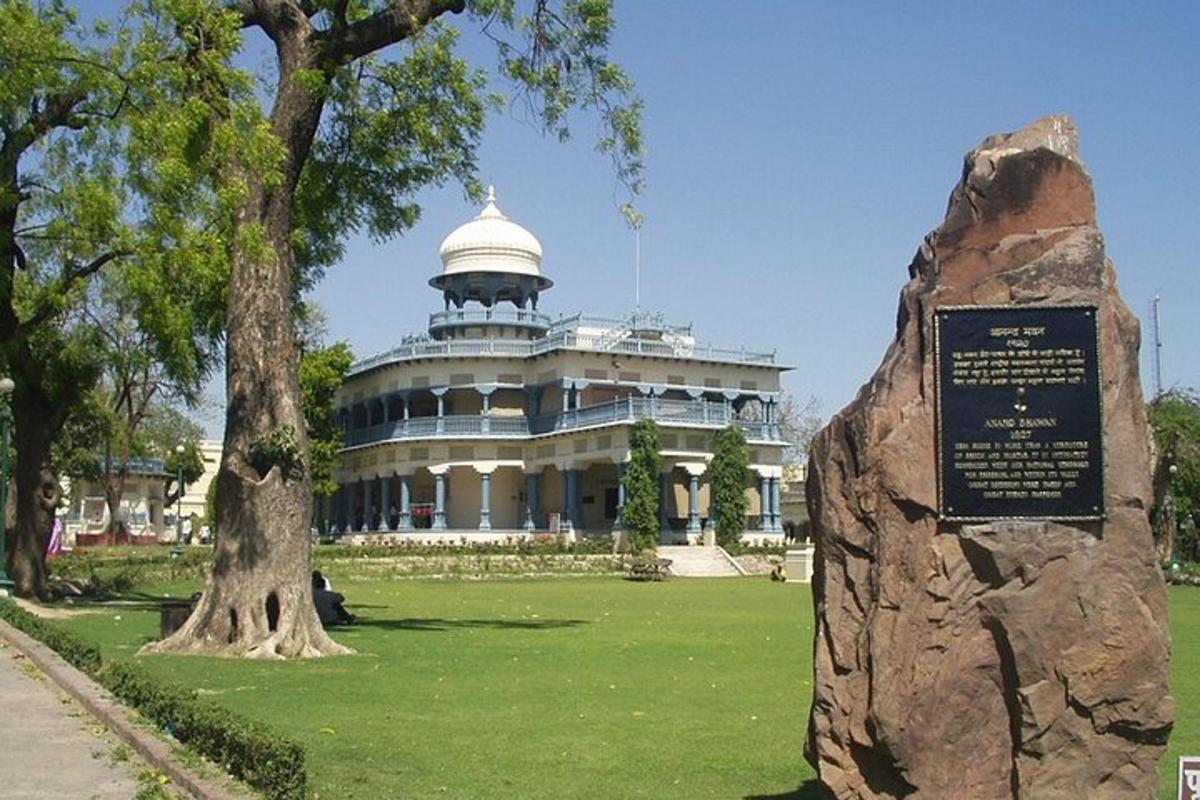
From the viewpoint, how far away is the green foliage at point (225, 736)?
23.5ft

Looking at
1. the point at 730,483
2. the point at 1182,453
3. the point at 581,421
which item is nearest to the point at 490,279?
the point at 581,421

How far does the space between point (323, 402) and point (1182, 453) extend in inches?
1214

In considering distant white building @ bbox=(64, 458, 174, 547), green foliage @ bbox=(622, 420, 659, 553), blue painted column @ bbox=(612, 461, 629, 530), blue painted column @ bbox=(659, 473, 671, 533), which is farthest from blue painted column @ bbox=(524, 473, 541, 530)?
distant white building @ bbox=(64, 458, 174, 547)

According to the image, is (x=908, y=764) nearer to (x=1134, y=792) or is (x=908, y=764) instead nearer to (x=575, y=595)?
(x=1134, y=792)

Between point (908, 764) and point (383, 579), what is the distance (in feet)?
110

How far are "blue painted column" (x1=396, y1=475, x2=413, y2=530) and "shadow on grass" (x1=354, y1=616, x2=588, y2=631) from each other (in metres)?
36.5

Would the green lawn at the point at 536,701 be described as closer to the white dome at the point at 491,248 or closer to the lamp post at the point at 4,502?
the lamp post at the point at 4,502

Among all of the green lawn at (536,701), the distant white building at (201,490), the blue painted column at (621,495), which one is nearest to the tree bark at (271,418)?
the green lawn at (536,701)

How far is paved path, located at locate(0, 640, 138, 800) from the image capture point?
818cm

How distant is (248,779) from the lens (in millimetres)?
7477

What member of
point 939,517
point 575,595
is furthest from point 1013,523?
point 575,595

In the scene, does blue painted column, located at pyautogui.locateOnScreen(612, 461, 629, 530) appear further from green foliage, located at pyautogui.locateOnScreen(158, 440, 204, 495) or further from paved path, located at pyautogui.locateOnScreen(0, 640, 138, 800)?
paved path, located at pyautogui.locateOnScreen(0, 640, 138, 800)

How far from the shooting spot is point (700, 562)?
155ft

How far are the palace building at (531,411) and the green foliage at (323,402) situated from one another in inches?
153
